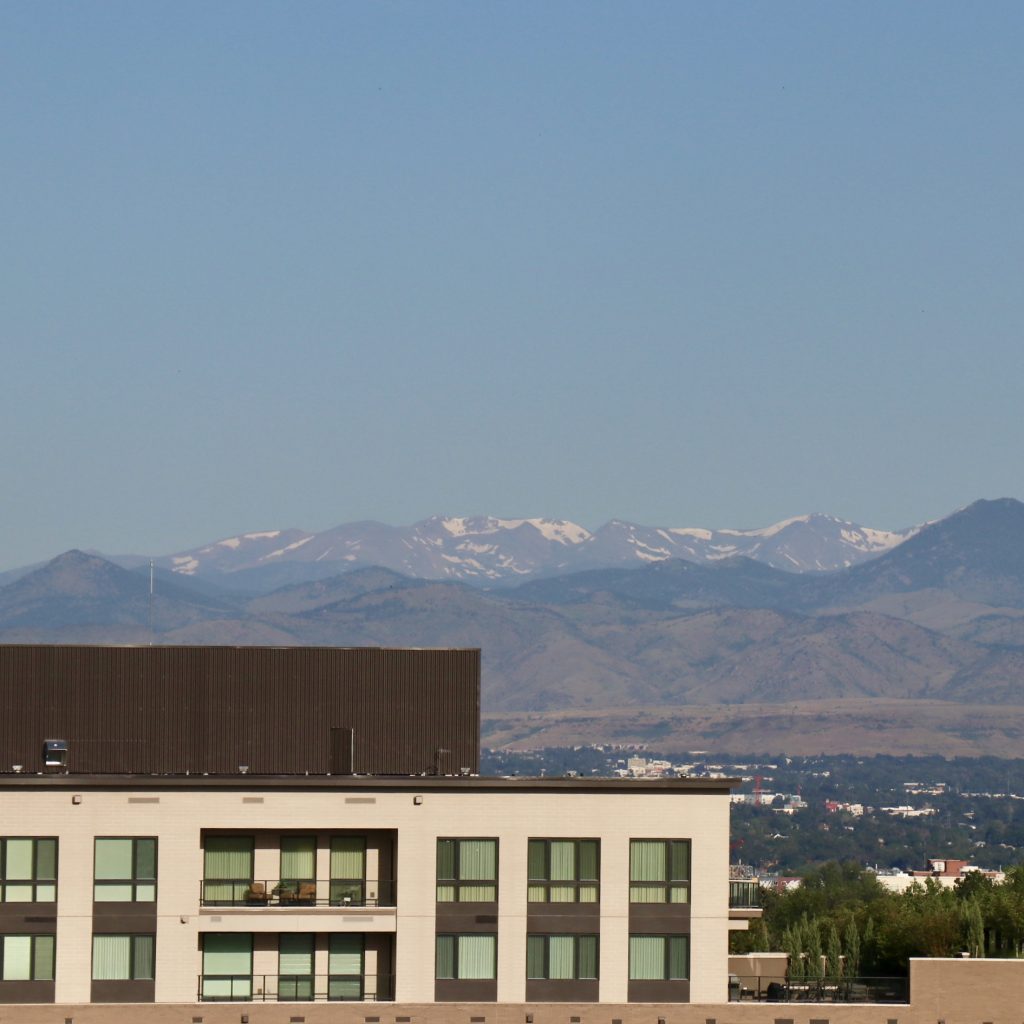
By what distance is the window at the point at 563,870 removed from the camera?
247 feet

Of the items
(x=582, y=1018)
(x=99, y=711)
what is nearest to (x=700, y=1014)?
(x=582, y=1018)

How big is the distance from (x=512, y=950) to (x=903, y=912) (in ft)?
138

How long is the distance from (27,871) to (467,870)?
1245 centimetres

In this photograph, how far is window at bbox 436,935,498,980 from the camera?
74562 millimetres

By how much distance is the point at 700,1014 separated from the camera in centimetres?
7519

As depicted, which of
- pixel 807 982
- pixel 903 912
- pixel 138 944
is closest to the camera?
pixel 138 944

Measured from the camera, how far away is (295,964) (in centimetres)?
7550

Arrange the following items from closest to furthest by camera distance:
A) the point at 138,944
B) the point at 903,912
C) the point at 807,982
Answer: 1. the point at 138,944
2. the point at 807,982
3. the point at 903,912

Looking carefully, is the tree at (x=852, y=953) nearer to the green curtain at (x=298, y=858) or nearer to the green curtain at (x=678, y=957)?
the green curtain at (x=678, y=957)

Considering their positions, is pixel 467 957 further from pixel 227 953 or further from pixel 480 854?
pixel 227 953

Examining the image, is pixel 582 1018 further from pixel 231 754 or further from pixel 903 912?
pixel 903 912

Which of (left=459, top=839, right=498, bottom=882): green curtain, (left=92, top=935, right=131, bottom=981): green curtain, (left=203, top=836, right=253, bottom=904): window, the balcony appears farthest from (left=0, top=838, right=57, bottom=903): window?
the balcony

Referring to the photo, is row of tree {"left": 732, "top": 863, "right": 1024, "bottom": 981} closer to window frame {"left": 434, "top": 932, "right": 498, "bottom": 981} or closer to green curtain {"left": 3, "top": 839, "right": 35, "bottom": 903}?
window frame {"left": 434, "top": 932, "right": 498, "bottom": 981}

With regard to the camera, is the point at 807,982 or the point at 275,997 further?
the point at 807,982
